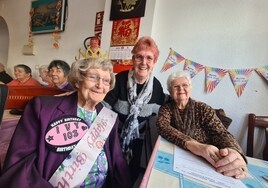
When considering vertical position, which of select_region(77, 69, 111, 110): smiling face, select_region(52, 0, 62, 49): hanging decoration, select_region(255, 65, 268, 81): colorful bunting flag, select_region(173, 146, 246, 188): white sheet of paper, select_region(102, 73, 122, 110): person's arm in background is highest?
select_region(52, 0, 62, 49): hanging decoration

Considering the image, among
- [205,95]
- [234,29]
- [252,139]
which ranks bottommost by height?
[252,139]

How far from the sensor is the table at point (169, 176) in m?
0.54

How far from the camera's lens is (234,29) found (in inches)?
68.4

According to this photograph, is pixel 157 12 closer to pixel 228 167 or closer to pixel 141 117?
pixel 141 117

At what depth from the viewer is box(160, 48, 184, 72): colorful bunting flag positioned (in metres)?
1.94

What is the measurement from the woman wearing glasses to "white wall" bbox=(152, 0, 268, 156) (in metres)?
0.77

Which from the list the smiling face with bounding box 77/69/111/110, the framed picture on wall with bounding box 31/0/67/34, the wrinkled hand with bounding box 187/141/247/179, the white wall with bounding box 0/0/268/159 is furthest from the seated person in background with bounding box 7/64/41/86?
the wrinkled hand with bounding box 187/141/247/179

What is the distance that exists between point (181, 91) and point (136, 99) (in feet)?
1.02

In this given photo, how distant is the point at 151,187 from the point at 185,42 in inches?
67.0

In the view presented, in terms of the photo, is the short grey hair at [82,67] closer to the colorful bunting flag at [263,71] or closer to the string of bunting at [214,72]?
the string of bunting at [214,72]

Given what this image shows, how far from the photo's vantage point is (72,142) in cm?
82

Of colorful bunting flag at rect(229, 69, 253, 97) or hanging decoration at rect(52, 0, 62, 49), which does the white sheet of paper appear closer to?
colorful bunting flag at rect(229, 69, 253, 97)

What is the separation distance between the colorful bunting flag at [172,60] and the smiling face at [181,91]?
0.86 metres

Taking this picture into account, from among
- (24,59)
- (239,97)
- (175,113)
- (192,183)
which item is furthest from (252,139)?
(24,59)
